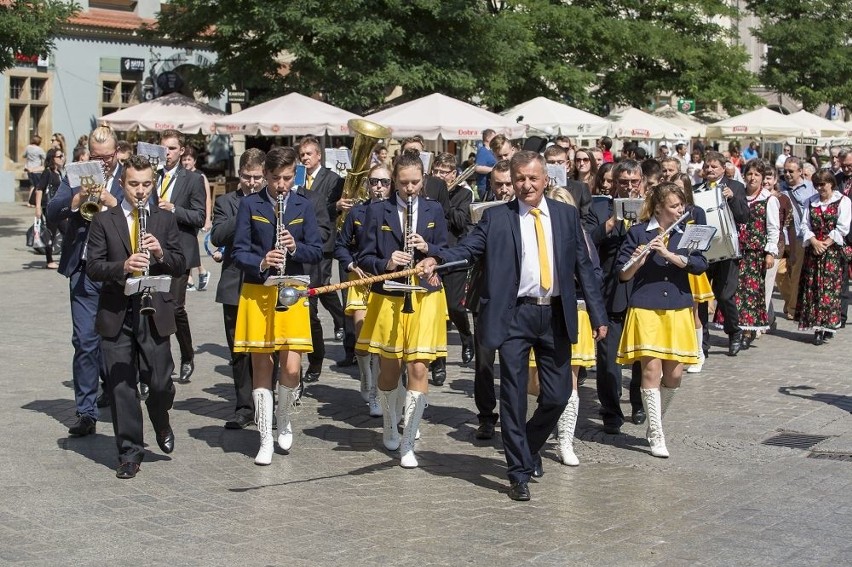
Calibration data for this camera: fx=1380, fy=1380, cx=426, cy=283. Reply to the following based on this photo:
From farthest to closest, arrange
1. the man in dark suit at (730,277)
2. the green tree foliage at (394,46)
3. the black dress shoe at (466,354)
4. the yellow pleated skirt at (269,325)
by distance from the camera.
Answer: the green tree foliage at (394,46) < the man in dark suit at (730,277) < the black dress shoe at (466,354) < the yellow pleated skirt at (269,325)

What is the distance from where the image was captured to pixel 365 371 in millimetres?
10336

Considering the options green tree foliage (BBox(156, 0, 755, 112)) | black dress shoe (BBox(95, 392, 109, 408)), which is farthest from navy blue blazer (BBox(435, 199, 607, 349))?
green tree foliage (BBox(156, 0, 755, 112))

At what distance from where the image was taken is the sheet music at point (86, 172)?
8.28 meters

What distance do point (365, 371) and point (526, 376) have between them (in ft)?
8.95

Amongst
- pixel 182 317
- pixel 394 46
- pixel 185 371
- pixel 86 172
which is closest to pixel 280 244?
pixel 86 172

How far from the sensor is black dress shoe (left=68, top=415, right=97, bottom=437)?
357 inches

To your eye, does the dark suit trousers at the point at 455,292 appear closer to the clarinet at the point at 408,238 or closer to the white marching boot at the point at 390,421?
the white marching boot at the point at 390,421

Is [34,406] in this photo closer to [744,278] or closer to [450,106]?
[744,278]

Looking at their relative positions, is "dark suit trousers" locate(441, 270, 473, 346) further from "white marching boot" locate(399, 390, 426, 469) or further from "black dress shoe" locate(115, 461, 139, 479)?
"black dress shoe" locate(115, 461, 139, 479)

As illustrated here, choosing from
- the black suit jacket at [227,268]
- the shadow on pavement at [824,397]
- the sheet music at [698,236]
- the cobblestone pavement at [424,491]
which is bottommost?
the cobblestone pavement at [424,491]

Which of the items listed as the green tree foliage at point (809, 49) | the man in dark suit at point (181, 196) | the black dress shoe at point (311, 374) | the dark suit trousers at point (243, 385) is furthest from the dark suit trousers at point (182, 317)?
the green tree foliage at point (809, 49)

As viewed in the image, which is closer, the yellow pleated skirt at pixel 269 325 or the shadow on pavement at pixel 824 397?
the yellow pleated skirt at pixel 269 325

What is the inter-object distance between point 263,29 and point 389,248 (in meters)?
20.3

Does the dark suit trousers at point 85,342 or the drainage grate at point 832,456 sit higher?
the dark suit trousers at point 85,342
